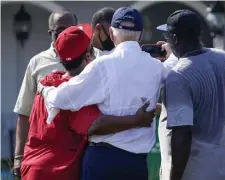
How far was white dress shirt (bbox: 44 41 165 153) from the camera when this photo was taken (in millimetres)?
4168

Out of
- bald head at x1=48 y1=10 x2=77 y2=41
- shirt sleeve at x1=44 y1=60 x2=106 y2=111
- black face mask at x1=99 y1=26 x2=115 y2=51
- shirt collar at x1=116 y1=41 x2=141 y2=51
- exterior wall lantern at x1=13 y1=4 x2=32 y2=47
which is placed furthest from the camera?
Result: exterior wall lantern at x1=13 y1=4 x2=32 y2=47

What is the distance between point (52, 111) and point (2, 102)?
11.3 m

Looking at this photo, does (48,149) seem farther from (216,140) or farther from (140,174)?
(216,140)

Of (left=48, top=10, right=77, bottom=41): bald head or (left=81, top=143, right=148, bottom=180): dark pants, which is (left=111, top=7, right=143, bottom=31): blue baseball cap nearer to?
(left=81, top=143, right=148, bottom=180): dark pants

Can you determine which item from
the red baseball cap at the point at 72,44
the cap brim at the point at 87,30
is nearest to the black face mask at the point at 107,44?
the cap brim at the point at 87,30

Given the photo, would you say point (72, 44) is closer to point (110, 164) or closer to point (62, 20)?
point (110, 164)

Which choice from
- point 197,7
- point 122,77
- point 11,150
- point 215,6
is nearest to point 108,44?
point 122,77

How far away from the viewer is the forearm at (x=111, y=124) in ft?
13.7

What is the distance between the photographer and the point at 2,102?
15375 millimetres

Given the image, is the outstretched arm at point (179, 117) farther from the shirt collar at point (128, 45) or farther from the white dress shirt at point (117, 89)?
the shirt collar at point (128, 45)

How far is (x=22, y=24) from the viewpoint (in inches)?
591

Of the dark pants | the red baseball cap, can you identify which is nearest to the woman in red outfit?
the red baseball cap

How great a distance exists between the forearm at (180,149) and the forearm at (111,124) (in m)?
0.23

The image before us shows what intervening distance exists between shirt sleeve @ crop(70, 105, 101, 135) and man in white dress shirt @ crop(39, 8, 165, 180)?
41 mm
